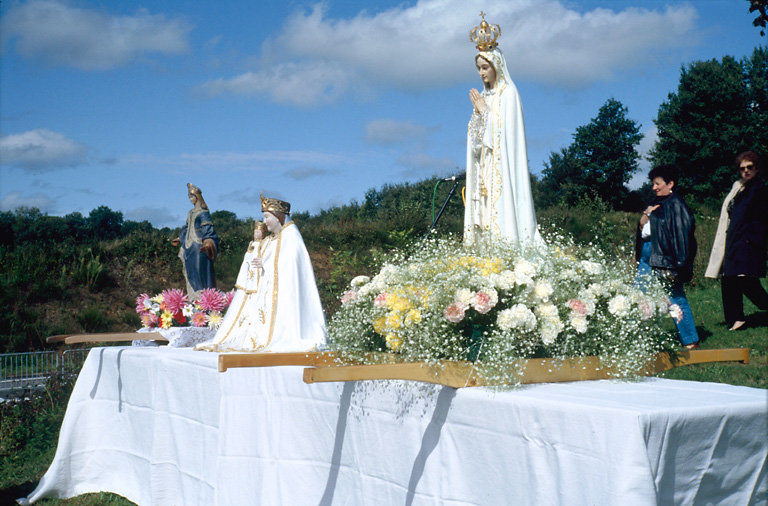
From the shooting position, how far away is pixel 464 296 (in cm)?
269

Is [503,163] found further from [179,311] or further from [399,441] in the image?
[179,311]

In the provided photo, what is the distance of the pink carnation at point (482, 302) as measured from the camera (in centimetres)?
263

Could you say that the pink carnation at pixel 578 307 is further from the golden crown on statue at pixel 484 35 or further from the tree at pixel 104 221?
the tree at pixel 104 221

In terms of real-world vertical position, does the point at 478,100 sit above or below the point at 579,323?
above

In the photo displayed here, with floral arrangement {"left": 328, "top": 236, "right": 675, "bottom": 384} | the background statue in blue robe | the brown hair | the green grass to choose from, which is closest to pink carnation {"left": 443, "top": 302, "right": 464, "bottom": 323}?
floral arrangement {"left": 328, "top": 236, "right": 675, "bottom": 384}

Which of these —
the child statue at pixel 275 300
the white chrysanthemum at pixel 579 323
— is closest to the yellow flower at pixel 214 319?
the child statue at pixel 275 300

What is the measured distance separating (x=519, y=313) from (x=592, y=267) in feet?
1.72

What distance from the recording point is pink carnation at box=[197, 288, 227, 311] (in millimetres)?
6426

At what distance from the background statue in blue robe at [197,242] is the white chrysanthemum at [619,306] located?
23.4 feet

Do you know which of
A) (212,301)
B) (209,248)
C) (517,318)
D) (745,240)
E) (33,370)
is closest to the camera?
(517,318)

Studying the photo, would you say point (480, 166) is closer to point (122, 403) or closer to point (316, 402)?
point (316, 402)

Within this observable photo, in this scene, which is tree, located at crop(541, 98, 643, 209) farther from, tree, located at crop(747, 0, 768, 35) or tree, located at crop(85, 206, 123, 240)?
tree, located at crop(747, 0, 768, 35)

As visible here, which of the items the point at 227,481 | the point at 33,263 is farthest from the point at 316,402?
the point at 33,263

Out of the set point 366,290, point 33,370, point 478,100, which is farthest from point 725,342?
point 33,370
